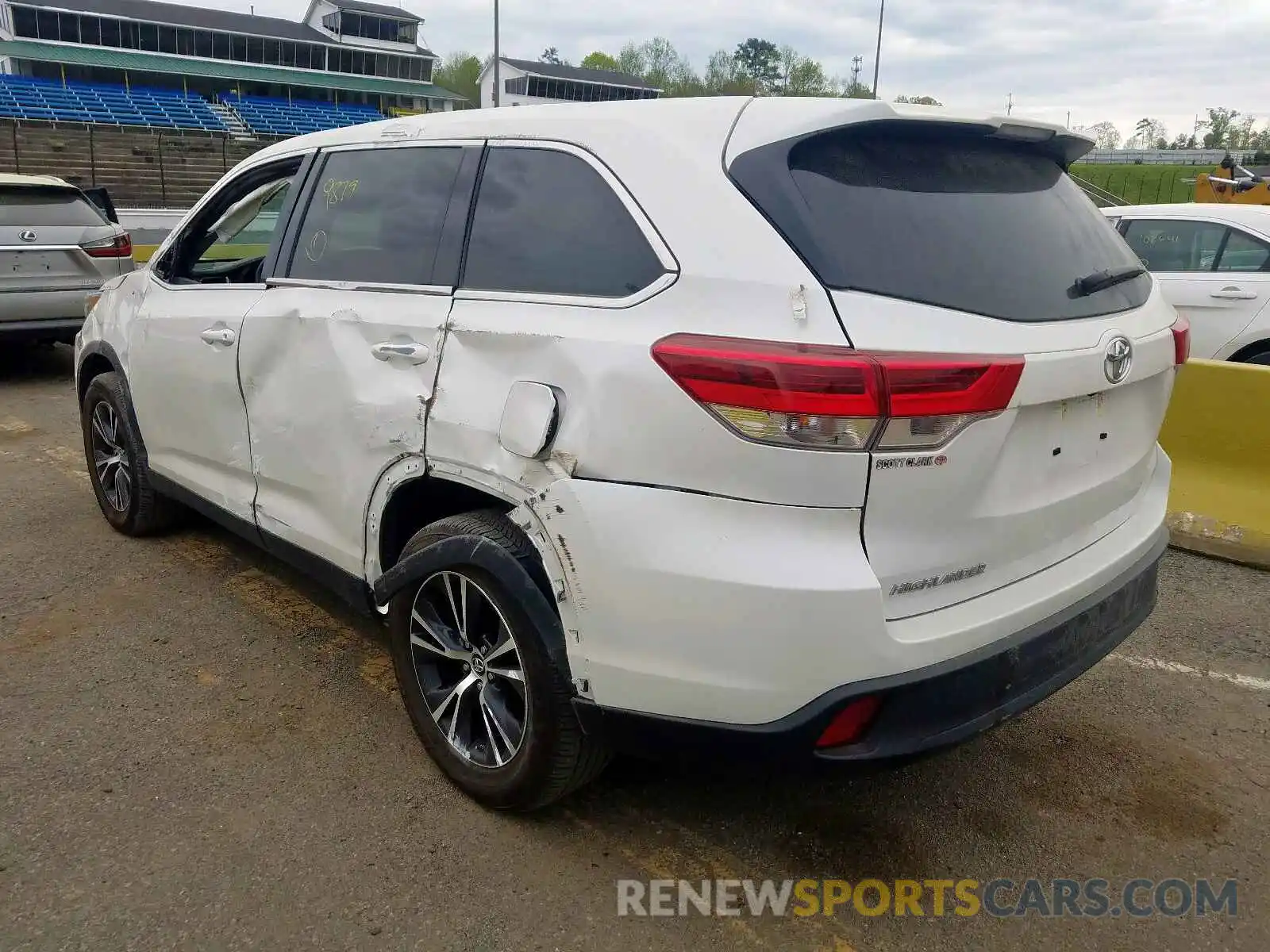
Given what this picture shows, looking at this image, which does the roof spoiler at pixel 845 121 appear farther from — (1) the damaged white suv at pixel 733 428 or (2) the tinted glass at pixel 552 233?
(2) the tinted glass at pixel 552 233

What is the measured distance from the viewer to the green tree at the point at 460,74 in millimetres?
101812

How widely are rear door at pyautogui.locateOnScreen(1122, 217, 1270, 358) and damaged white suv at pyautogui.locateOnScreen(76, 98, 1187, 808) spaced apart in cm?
430

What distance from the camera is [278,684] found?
3594 mm

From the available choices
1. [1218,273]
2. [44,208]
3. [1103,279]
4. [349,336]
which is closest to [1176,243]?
[1218,273]

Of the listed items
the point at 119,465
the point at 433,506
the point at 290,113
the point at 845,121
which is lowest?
the point at 119,465

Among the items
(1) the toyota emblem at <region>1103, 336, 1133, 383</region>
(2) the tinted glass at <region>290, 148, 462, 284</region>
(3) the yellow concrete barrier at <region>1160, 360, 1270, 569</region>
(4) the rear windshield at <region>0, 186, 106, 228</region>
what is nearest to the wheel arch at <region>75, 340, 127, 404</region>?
(2) the tinted glass at <region>290, 148, 462, 284</region>

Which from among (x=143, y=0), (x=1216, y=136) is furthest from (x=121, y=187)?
(x=1216, y=136)

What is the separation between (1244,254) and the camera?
6.79 m

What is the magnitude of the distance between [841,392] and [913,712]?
2.40ft

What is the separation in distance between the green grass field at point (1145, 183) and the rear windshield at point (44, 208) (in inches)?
1433

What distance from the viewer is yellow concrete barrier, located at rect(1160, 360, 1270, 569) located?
4855 millimetres

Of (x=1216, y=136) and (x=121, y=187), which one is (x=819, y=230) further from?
(x=1216, y=136)

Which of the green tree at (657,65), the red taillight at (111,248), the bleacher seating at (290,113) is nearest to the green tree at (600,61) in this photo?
the green tree at (657,65)

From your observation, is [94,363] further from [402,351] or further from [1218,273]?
[1218,273]
